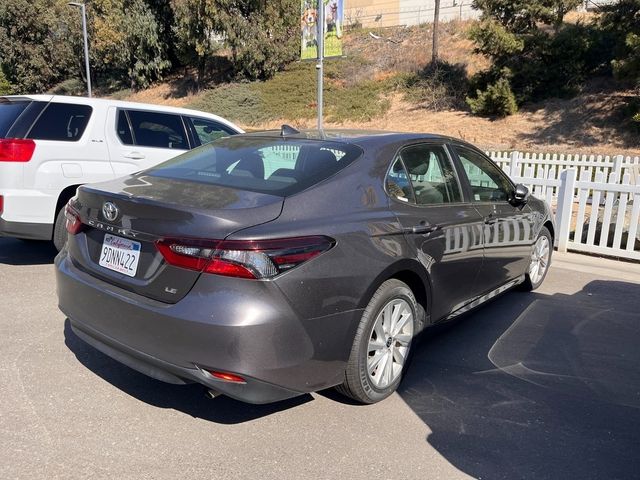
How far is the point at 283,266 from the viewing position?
103 inches

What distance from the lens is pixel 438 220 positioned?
3.66m

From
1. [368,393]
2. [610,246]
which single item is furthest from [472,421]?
[610,246]

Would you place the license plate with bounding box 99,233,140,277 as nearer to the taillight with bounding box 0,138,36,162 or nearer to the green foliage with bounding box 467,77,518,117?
the taillight with bounding box 0,138,36,162

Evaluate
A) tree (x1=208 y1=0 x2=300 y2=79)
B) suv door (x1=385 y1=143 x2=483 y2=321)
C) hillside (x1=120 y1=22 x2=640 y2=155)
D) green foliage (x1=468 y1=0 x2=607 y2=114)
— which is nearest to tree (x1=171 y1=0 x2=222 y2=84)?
tree (x1=208 y1=0 x2=300 y2=79)

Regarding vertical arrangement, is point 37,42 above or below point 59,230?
above

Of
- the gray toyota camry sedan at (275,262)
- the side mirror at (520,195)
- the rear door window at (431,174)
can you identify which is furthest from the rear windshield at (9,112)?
the side mirror at (520,195)

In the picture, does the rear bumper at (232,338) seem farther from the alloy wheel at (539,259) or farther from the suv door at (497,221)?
the alloy wheel at (539,259)

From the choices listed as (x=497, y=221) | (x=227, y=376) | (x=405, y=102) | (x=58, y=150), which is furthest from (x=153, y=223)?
(x=405, y=102)

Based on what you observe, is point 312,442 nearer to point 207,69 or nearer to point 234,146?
point 234,146

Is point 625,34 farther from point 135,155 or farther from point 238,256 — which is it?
point 238,256

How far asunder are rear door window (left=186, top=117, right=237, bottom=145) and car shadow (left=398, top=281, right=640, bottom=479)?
4.04 meters

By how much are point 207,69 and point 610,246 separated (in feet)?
121

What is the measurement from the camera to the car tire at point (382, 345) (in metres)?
3.04

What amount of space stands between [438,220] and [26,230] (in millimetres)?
4050
